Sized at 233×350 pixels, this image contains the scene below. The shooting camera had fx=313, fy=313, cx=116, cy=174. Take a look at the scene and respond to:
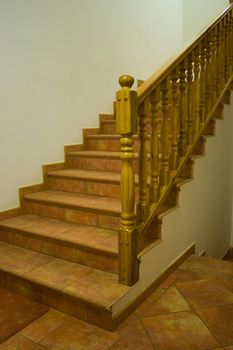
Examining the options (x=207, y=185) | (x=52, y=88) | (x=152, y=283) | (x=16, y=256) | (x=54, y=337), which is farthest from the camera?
(x=52, y=88)

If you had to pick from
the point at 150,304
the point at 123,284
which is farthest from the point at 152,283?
the point at 123,284

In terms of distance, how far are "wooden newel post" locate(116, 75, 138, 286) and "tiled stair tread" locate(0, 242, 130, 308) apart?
0.39ft

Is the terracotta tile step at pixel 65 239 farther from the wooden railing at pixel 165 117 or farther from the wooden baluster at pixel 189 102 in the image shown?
the wooden baluster at pixel 189 102

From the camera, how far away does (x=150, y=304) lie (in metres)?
1.89

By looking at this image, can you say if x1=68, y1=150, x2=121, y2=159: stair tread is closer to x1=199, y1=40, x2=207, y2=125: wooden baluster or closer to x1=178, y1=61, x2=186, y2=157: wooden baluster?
x1=178, y1=61, x2=186, y2=157: wooden baluster

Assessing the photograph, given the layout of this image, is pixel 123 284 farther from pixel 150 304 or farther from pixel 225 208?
pixel 225 208

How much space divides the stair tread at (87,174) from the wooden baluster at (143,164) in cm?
65

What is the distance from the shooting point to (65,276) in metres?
1.93

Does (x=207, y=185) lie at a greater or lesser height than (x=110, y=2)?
lesser

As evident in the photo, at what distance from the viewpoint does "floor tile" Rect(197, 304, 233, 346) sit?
5.21ft

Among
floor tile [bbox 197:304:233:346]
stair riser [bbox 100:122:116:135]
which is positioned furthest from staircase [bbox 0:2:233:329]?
stair riser [bbox 100:122:116:135]

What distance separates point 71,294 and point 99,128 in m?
2.37

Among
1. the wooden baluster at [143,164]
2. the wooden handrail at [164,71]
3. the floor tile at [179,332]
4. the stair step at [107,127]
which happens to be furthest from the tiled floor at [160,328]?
the stair step at [107,127]

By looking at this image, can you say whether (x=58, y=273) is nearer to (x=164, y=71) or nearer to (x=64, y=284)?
(x=64, y=284)
